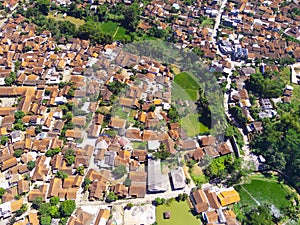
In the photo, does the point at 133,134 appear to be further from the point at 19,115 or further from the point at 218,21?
the point at 218,21

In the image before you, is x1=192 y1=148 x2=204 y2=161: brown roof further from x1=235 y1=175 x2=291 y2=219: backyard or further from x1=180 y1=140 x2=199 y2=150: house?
x1=235 y1=175 x2=291 y2=219: backyard

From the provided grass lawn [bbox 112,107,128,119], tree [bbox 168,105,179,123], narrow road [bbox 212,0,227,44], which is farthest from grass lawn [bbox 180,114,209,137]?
narrow road [bbox 212,0,227,44]

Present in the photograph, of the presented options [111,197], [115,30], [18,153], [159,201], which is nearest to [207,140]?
[159,201]

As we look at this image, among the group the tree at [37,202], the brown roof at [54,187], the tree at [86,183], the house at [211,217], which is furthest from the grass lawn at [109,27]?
the house at [211,217]

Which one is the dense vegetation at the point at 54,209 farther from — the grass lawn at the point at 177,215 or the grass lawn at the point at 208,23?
the grass lawn at the point at 208,23

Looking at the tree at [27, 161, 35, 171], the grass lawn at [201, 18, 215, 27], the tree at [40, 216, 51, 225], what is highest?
the grass lawn at [201, 18, 215, 27]

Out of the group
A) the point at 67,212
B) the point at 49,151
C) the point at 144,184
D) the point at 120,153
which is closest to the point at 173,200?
the point at 144,184
